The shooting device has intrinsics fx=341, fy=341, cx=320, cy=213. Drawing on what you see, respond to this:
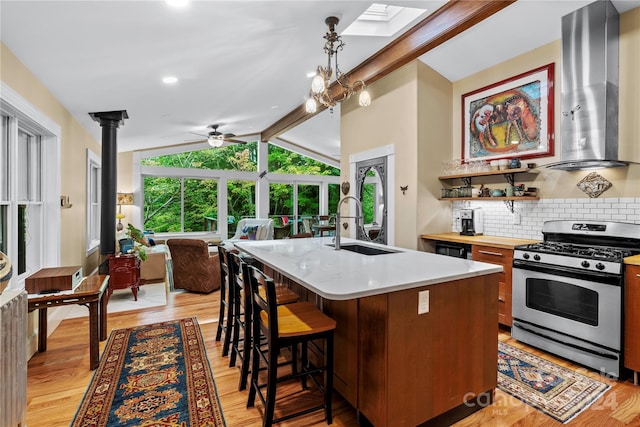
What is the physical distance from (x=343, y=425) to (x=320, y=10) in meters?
3.08

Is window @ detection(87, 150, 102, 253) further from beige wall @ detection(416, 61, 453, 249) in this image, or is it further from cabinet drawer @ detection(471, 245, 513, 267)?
cabinet drawer @ detection(471, 245, 513, 267)

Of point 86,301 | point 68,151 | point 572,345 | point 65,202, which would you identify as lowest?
point 572,345

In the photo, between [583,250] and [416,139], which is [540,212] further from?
[416,139]

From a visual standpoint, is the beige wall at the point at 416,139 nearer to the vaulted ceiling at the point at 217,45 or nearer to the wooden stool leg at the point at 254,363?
the vaulted ceiling at the point at 217,45

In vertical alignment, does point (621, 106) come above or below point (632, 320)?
above

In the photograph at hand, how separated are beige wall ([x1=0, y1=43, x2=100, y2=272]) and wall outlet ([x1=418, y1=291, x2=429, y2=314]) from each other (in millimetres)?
3065

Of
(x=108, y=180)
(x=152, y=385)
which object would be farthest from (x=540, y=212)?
(x=108, y=180)

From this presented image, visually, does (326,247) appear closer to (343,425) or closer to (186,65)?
(343,425)

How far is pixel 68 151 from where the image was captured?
4.06m

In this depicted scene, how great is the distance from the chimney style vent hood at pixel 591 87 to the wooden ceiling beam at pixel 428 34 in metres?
0.92

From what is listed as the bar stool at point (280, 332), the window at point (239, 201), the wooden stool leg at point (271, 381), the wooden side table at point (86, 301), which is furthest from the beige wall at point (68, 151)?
the window at point (239, 201)

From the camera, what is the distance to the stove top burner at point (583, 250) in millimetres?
2651

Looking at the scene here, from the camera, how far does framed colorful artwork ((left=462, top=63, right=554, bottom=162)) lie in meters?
3.65

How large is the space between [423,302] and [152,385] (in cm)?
197
